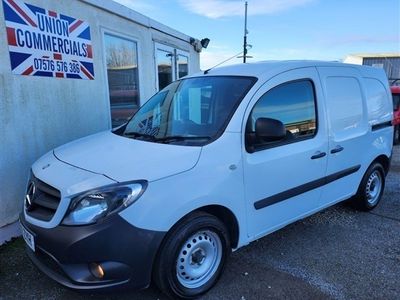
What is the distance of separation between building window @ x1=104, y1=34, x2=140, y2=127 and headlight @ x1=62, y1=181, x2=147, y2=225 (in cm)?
360

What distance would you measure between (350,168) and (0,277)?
384cm

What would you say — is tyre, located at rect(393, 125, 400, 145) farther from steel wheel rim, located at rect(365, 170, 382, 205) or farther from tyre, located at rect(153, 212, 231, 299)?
tyre, located at rect(153, 212, 231, 299)

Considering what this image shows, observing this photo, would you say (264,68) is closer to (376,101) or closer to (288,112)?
(288,112)

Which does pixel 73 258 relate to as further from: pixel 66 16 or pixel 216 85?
pixel 66 16

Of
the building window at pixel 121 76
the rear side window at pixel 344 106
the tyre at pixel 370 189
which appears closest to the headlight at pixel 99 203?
the rear side window at pixel 344 106

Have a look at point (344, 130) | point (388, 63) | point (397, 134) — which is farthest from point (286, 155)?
A: point (388, 63)

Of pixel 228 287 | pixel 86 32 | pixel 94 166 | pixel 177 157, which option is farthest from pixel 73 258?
pixel 86 32

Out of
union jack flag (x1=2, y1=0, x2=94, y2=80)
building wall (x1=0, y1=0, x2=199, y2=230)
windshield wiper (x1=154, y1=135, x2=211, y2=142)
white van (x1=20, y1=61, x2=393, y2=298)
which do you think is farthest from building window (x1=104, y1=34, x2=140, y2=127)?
windshield wiper (x1=154, y1=135, x2=211, y2=142)

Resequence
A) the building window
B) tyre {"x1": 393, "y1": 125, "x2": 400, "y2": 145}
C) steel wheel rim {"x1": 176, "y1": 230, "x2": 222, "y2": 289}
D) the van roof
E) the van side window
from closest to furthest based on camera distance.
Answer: steel wheel rim {"x1": 176, "y1": 230, "x2": 222, "y2": 289}, the van side window, the van roof, the building window, tyre {"x1": 393, "y1": 125, "x2": 400, "y2": 145}

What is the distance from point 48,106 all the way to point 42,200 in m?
2.10

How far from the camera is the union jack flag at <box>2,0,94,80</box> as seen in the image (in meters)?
3.87

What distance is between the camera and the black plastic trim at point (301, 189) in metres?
3.12

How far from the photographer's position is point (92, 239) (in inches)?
89.6

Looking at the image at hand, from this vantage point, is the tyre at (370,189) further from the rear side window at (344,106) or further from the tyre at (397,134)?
the tyre at (397,134)
